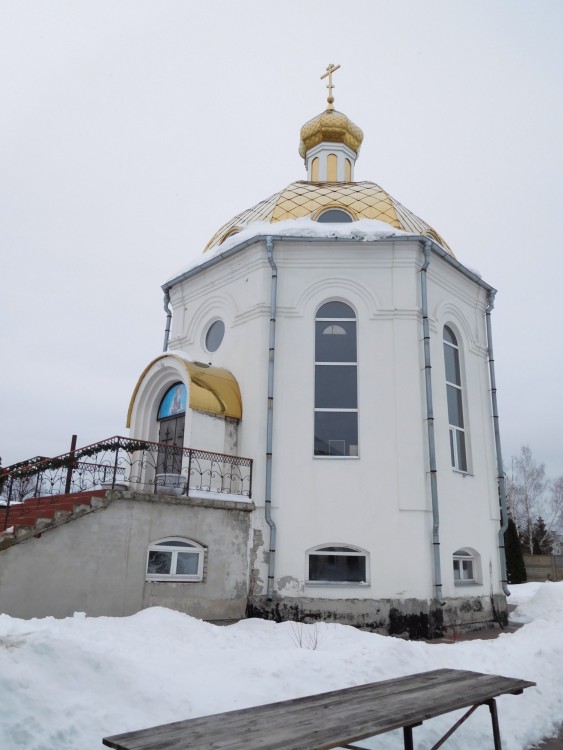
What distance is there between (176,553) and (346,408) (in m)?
4.20

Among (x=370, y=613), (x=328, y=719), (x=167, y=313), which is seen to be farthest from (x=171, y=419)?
(x=328, y=719)

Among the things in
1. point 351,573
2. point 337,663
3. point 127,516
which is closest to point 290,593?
point 351,573

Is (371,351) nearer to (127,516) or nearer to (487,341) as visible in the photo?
(487,341)

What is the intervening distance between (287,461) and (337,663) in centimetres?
539

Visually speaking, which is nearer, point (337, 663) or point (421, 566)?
point (337, 663)

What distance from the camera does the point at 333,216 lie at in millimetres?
13289

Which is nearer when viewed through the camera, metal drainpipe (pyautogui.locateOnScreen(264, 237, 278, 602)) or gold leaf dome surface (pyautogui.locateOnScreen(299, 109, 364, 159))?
metal drainpipe (pyautogui.locateOnScreen(264, 237, 278, 602))

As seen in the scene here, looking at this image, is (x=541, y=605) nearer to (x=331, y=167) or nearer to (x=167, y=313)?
(x=167, y=313)

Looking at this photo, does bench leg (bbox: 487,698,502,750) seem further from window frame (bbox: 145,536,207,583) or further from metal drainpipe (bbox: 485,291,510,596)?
metal drainpipe (bbox: 485,291,510,596)

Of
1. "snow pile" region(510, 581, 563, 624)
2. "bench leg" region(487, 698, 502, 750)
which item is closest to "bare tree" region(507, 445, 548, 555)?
"snow pile" region(510, 581, 563, 624)

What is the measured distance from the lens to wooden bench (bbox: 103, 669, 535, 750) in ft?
9.60

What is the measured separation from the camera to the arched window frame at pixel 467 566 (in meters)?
11.7

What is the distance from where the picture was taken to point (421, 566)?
10305 mm

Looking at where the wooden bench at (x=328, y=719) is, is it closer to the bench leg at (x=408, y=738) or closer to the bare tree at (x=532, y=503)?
the bench leg at (x=408, y=738)
